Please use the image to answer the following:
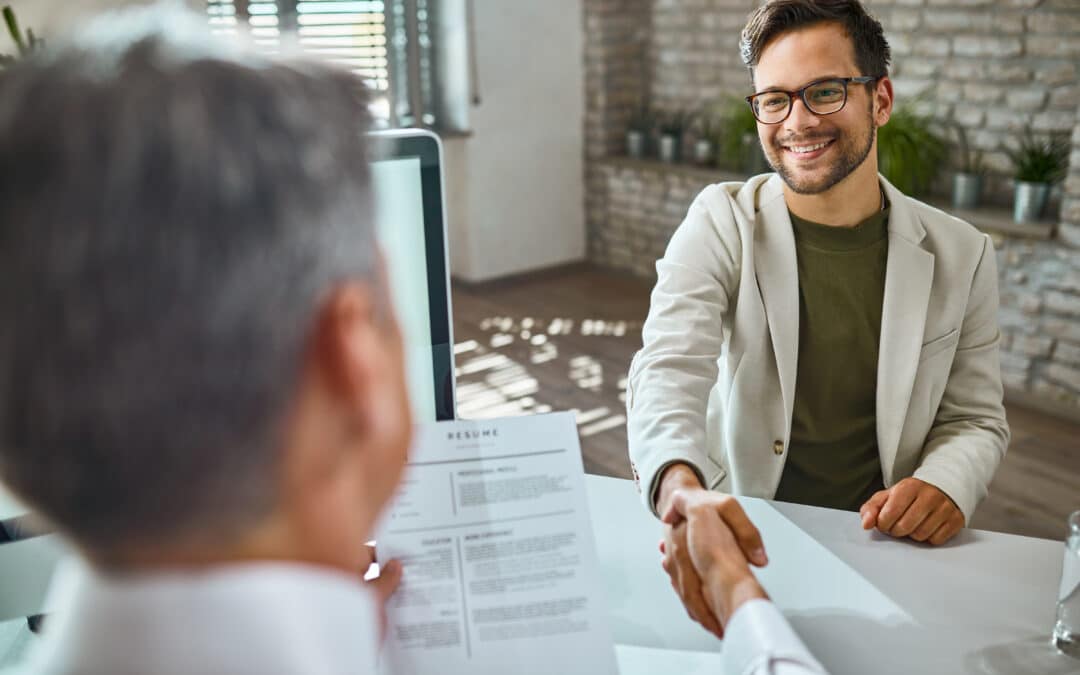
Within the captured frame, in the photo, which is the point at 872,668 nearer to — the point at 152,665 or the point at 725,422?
the point at 725,422

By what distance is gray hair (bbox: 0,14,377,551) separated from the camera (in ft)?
1.24

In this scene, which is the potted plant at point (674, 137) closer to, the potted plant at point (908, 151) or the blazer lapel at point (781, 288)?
the potted plant at point (908, 151)

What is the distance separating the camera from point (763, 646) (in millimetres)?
736

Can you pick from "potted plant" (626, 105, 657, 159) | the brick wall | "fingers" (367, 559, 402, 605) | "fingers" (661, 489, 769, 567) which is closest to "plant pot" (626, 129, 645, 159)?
"potted plant" (626, 105, 657, 159)

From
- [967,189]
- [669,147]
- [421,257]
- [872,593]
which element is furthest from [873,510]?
[669,147]

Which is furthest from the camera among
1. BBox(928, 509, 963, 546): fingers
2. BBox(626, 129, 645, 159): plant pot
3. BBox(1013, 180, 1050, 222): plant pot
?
BBox(626, 129, 645, 159): plant pot

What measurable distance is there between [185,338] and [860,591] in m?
0.88

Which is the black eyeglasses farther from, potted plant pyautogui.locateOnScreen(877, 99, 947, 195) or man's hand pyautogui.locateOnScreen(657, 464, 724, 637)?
potted plant pyautogui.locateOnScreen(877, 99, 947, 195)

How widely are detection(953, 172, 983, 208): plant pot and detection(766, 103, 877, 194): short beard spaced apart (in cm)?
251

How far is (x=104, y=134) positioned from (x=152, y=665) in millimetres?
225

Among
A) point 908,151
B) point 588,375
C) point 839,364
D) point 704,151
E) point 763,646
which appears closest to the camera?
point 763,646

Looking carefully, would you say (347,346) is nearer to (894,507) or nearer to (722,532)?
(722,532)

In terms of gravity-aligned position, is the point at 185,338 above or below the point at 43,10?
below

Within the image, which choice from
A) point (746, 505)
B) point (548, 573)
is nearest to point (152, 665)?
point (548, 573)
